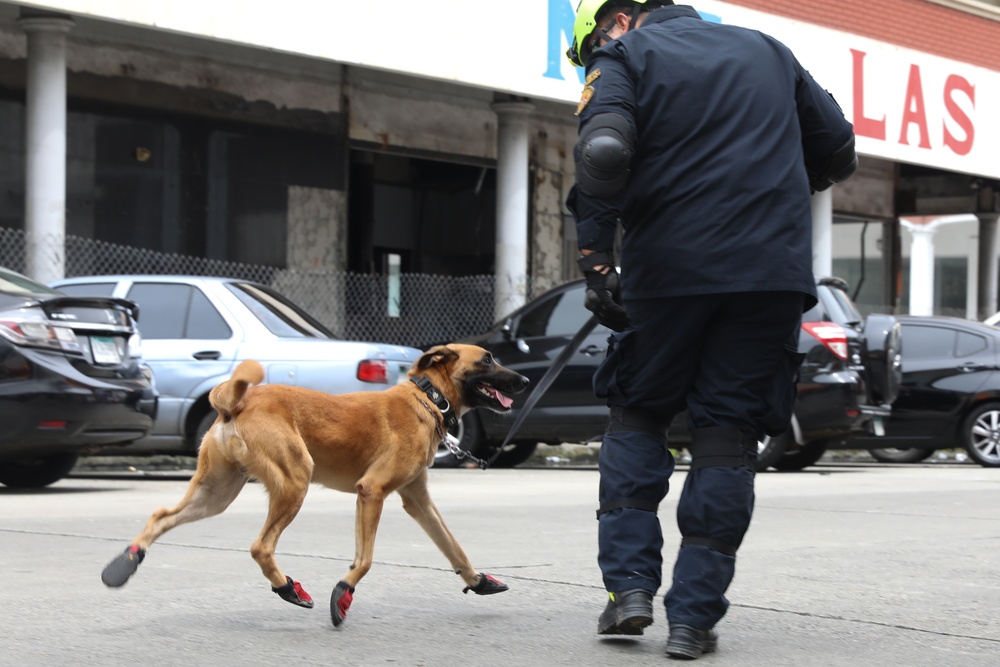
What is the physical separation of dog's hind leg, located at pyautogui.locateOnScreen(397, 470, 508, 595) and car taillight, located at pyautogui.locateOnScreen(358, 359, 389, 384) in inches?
235

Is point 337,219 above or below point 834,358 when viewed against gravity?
above

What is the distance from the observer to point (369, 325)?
752 inches

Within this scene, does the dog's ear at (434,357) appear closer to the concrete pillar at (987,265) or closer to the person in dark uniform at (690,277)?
the person in dark uniform at (690,277)

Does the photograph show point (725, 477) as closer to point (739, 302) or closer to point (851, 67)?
point (739, 302)

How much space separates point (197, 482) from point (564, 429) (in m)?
8.35

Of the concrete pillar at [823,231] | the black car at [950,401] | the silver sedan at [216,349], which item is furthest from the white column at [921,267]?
the silver sedan at [216,349]

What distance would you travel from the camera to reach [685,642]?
4.12 metres

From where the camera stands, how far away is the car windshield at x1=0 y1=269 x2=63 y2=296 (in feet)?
31.5

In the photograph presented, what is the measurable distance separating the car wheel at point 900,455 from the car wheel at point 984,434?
1099 millimetres

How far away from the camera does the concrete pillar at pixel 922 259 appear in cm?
4666

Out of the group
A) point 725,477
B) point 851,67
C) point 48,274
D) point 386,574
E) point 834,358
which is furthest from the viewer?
point 851,67

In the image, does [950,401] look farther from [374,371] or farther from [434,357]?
[434,357]

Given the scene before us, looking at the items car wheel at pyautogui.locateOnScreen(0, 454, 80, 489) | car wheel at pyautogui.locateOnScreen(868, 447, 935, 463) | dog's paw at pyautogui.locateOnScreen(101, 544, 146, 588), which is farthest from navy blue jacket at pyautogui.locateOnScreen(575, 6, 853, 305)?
car wheel at pyautogui.locateOnScreen(868, 447, 935, 463)

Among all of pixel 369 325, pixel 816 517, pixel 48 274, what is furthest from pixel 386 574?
pixel 369 325
